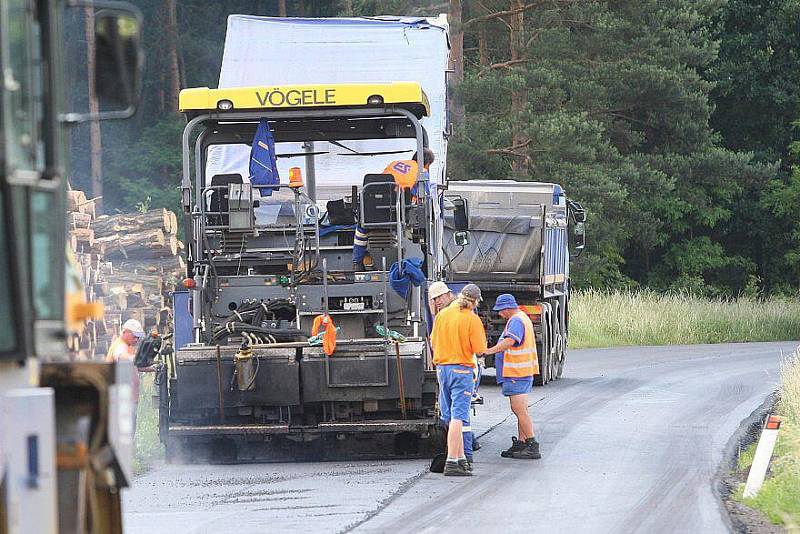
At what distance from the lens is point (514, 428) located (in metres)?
15.1

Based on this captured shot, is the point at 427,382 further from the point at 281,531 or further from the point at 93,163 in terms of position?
the point at 93,163

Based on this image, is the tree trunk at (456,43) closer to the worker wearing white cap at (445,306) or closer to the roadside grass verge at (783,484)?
the worker wearing white cap at (445,306)

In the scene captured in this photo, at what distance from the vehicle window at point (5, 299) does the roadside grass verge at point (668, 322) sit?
Answer: 26.2m

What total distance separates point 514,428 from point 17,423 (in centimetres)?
1057

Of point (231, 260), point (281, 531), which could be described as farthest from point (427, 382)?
point (281, 531)

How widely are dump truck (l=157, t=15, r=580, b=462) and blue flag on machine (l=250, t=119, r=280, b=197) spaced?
2 centimetres

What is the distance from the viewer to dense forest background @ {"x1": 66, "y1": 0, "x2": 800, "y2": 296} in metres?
36.4

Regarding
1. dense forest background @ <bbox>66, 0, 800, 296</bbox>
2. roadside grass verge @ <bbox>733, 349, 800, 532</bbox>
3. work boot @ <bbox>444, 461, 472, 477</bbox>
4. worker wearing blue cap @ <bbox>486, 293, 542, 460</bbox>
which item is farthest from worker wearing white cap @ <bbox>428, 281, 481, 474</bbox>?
dense forest background @ <bbox>66, 0, 800, 296</bbox>

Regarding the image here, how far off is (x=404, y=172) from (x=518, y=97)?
80.8ft

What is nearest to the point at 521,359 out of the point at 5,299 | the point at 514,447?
the point at 514,447

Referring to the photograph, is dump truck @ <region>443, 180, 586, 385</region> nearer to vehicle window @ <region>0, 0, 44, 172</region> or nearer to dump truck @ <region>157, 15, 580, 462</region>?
dump truck @ <region>157, 15, 580, 462</region>

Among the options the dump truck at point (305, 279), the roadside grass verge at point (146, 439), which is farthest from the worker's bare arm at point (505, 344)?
the roadside grass verge at point (146, 439)

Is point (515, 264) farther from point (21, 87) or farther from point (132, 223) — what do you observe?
point (21, 87)

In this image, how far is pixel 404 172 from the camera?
12867 mm
